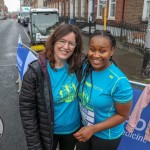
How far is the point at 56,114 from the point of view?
2182mm

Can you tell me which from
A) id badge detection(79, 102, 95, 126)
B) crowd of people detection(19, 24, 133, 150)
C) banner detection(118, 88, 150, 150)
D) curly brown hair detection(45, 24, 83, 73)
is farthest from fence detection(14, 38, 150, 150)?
curly brown hair detection(45, 24, 83, 73)

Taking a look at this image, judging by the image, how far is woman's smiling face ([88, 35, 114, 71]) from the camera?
1.88 meters

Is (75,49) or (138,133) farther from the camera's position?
(138,133)

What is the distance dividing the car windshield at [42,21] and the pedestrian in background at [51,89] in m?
13.9

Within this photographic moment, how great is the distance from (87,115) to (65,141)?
1.72 ft

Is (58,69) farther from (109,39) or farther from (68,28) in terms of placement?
(109,39)

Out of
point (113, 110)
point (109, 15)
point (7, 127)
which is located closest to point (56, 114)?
point (113, 110)

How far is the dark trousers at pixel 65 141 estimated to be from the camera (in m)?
2.39

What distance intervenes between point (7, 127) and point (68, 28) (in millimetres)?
3150

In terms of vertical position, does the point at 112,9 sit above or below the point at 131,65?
above

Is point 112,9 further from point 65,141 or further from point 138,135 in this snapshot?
point 65,141

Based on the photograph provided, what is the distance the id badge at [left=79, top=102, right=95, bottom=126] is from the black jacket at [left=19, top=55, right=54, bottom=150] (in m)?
0.29

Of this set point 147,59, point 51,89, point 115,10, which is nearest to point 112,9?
point 115,10

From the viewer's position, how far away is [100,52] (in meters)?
1.90
